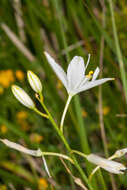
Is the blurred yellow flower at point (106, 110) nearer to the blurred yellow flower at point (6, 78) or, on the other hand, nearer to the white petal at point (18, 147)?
the blurred yellow flower at point (6, 78)

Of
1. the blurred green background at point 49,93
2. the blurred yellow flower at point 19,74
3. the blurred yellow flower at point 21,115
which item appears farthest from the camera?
the blurred yellow flower at point 19,74

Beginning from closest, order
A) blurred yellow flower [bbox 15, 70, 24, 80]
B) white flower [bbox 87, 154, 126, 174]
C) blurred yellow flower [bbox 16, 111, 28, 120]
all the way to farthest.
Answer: white flower [bbox 87, 154, 126, 174]
blurred yellow flower [bbox 16, 111, 28, 120]
blurred yellow flower [bbox 15, 70, 24, 80]

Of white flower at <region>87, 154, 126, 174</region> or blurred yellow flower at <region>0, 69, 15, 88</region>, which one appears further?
blurred yellow flower at <region>0, 69, 15, 88</region>

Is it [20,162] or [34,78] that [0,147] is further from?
[34,78]

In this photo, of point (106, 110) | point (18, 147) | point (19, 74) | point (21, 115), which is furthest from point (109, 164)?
point (19, 74)

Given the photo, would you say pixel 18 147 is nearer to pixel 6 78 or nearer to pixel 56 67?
pixel 56 67

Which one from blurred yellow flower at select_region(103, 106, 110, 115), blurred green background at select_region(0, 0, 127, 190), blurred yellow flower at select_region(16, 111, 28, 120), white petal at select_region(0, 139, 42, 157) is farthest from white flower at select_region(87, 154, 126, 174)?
blurred yellow flower at select_region(16, 111, 28, 120)

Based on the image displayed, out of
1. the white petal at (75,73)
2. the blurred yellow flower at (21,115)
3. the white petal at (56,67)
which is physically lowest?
the blurred yellow flower at (21,115)

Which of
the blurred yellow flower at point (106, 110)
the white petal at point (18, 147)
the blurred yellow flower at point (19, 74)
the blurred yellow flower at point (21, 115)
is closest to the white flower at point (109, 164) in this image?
the white petal at point (18, 147)

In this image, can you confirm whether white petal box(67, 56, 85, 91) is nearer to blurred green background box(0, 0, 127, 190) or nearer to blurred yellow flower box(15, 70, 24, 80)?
blurred green background box(0, 0, 127, 190)
